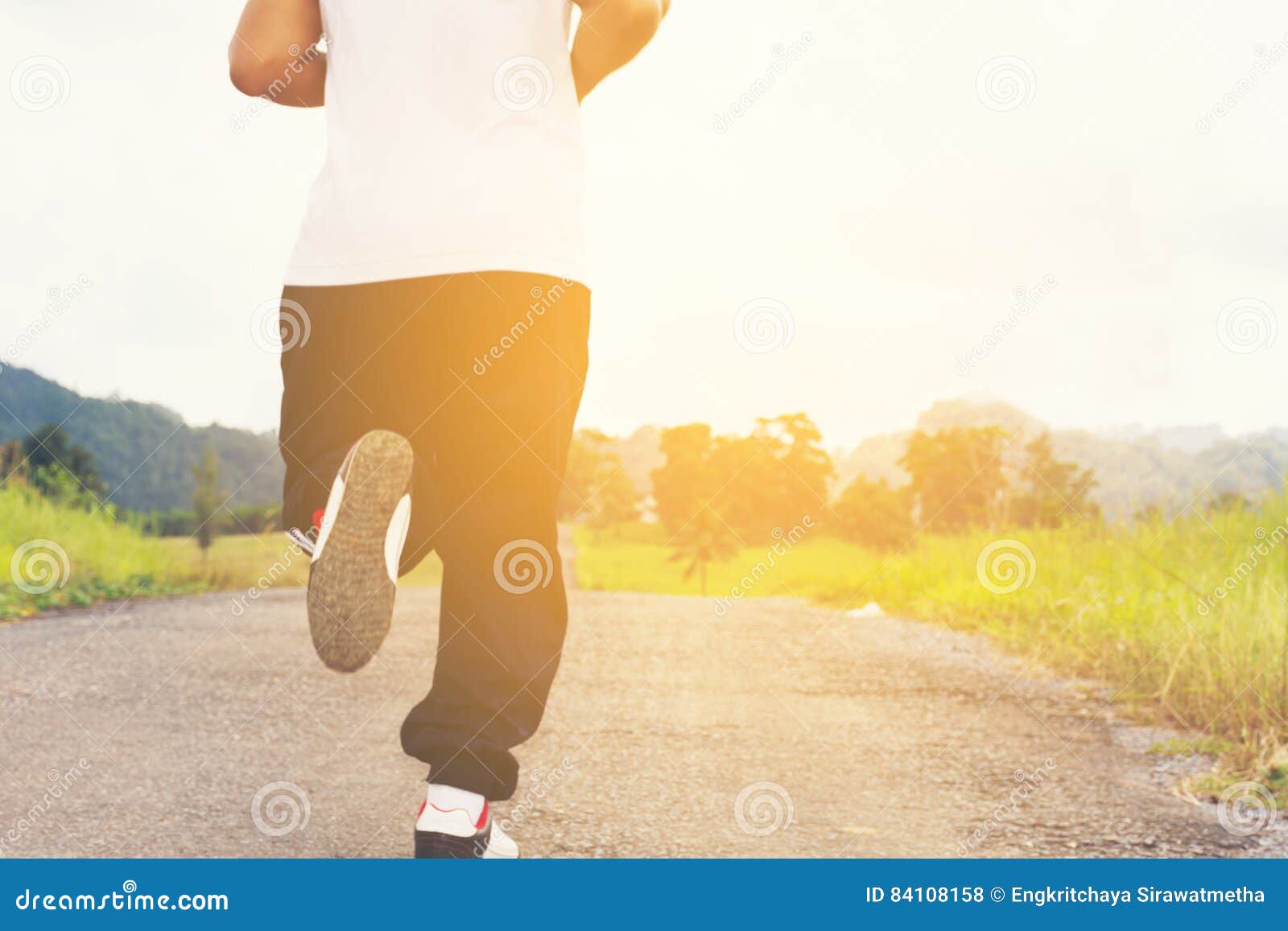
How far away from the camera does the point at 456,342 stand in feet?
5.49

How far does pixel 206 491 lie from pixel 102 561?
1071 mm

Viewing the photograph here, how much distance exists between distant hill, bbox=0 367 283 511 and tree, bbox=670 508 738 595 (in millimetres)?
2527

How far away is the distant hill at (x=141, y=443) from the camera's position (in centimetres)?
635

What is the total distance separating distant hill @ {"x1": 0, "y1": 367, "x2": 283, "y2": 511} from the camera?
6352mm

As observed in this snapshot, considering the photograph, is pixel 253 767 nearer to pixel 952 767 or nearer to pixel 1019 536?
pixel 952 767

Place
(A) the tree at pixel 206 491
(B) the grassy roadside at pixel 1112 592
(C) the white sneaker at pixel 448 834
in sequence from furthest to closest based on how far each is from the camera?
1. (A) the tree at pixel 206 491
2. (B) the grassy roadside at pixel 1112 592
3. (C) the white sneaker at pixel 448 834

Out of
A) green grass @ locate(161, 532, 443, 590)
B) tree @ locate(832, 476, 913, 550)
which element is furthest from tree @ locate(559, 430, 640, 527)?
green grass @ locate(161, 532, 443, 590)

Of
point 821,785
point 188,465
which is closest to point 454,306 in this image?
point 821,785

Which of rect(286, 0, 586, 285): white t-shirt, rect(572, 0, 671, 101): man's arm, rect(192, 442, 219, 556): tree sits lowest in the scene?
rect(192, 442, 219, 556): tree

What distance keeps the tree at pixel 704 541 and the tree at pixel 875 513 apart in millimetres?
913

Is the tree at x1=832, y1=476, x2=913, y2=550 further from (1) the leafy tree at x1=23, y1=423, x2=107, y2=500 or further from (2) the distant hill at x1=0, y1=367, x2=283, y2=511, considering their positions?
(1) the leafy tree at x1=23, y1=423, x2=107, y2=500

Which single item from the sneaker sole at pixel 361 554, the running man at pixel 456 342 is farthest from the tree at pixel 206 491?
the sneaker sole at pixel 361 554

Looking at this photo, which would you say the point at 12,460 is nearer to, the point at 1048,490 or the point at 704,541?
the point at 704,541

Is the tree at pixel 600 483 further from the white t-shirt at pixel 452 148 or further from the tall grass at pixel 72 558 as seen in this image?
the white t-shirt at pixel 452 148
